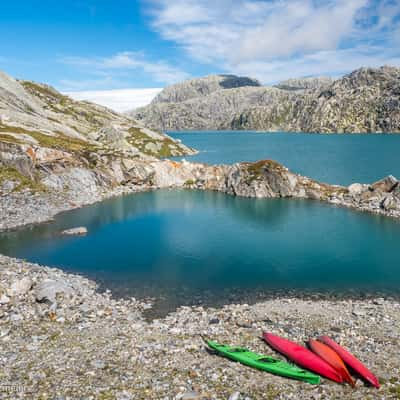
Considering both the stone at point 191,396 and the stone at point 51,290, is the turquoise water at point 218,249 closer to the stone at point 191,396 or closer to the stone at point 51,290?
the stone at point 51,290

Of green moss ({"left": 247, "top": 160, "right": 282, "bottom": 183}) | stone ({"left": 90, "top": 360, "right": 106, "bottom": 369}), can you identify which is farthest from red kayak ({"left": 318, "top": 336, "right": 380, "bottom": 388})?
green moss ({"left": 247, "top": 160, "right": 282, "bottom": 183})

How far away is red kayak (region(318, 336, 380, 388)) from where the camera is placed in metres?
23.9

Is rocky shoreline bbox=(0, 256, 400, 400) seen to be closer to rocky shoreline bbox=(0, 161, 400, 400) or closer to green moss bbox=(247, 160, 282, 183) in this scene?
rocky shoreline bbox=(0, 161, 400, 400)

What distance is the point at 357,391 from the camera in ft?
76.3

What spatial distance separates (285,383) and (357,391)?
4.77m

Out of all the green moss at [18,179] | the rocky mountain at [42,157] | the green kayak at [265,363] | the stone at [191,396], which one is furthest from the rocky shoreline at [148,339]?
the rocky mountain at [42,157]

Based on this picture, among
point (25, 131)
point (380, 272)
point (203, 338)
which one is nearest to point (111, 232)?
point (203, 338)

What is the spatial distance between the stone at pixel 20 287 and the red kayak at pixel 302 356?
90.7 feet

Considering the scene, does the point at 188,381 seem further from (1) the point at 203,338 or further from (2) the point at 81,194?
(2) the point at 81,194

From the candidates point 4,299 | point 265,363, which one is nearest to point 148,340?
point 265,363

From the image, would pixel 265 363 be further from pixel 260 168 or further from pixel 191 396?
pixel 260 168

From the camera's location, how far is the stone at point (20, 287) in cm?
3884

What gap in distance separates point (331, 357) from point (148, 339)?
1531 centimetres

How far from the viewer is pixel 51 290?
39.5 m
